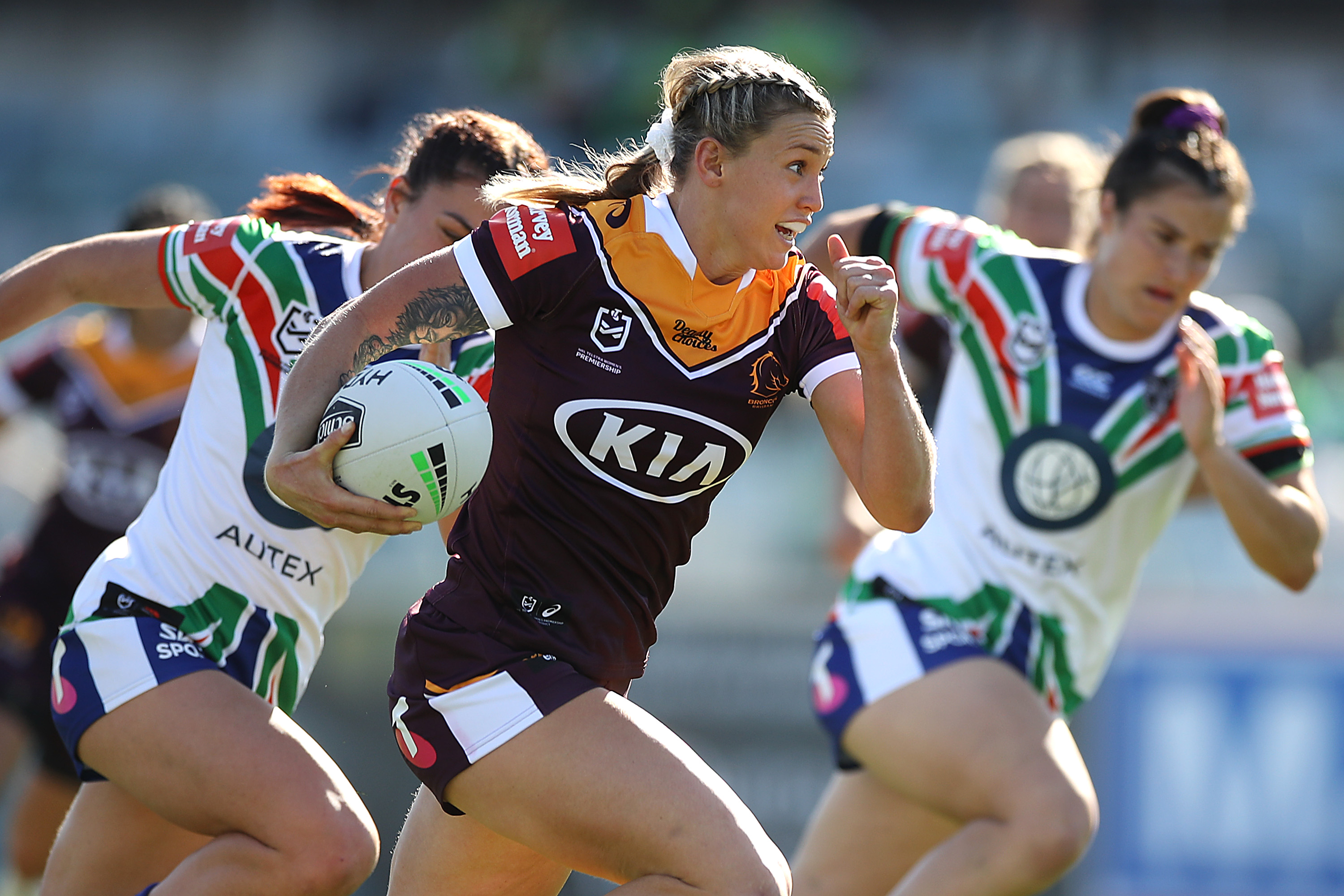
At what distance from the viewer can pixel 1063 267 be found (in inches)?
186

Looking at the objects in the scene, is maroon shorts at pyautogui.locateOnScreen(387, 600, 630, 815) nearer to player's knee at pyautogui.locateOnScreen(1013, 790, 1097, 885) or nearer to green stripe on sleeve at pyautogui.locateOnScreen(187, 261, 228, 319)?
green stripe on sleeve at pyautogui.locateOnScreen(187, 261, 228, 319)

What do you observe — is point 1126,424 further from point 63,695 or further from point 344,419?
point 63,695

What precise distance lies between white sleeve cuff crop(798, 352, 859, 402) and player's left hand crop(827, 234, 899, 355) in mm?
199

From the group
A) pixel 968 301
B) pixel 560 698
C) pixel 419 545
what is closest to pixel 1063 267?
pixel 968 301

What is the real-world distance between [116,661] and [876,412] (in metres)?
1.96

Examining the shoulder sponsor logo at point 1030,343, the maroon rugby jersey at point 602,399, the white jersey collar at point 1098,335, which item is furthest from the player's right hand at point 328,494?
the white jersey collar at point 1098,335

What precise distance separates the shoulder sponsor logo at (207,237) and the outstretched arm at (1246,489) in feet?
8.83

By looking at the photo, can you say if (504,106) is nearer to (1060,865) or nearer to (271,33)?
(271,33)

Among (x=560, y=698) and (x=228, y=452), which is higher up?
(x=228, y=452)

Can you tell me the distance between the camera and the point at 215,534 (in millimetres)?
3846

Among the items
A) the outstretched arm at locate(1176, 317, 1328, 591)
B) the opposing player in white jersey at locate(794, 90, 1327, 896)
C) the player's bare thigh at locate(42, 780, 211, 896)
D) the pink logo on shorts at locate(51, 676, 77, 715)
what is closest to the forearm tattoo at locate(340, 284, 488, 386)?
the pink logo on shorts at locate(51, 676, 77, 715)

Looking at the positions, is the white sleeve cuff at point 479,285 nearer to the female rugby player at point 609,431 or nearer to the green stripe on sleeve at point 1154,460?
the female rugby player at point 609,431

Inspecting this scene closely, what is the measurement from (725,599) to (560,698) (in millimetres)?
4559

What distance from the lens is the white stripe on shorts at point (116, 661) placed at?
11.8 feet
